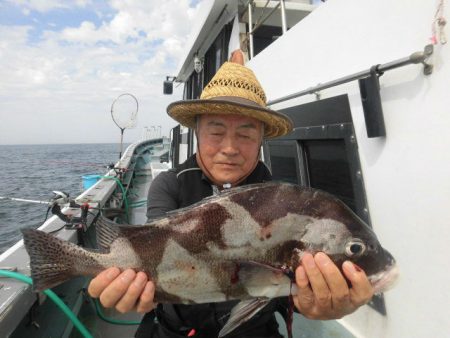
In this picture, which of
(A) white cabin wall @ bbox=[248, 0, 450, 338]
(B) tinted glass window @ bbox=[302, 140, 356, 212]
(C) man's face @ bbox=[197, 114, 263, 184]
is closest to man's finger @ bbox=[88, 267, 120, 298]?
(C) man's face @ bbox=[197, 114, 263, 184]

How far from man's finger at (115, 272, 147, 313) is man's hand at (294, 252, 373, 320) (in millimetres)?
856

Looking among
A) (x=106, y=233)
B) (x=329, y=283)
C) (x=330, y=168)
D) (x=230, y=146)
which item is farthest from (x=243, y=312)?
(x=330, y=168)

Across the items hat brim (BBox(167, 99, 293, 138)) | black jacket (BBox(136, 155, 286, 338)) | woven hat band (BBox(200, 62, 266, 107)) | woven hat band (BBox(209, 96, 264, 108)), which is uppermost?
woven hat band (BBox(200, 62, 266, 107))

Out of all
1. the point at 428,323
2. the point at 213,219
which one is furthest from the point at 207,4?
the point at 428,323

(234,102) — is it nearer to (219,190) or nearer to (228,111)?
(228,111)

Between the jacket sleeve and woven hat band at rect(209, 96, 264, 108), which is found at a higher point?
woven hat band at rect(209, 96, 264, 108)

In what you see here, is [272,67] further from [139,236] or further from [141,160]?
[141,160]

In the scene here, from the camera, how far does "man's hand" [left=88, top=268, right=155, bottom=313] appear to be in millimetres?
1747

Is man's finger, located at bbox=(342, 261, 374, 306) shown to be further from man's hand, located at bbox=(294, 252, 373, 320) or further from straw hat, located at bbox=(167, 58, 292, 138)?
straw hat, located at bbox=(167, 58, 292, 138)

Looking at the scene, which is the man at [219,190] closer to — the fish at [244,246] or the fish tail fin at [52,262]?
the fish at [244,246]

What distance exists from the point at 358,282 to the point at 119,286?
1.29m

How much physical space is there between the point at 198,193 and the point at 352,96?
173 cm

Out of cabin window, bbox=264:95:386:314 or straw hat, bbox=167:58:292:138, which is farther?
cabin window, bbox=264:95:386:314

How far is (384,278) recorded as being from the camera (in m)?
1.74
